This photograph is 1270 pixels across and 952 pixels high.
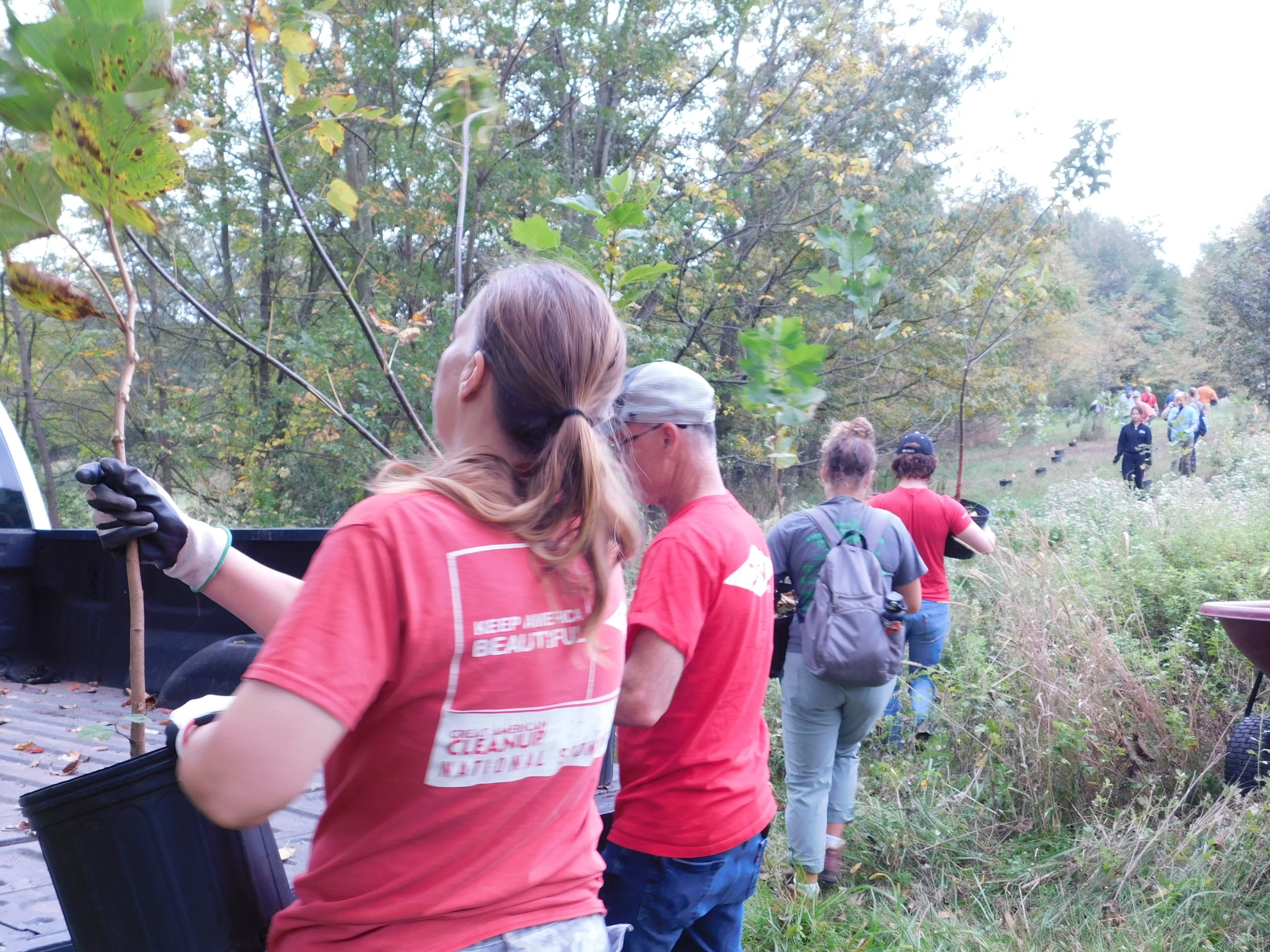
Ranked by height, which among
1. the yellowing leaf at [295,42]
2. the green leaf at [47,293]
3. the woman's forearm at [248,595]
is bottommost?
the woman's forearm at [248,595]

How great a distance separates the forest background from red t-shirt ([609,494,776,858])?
6500 mm

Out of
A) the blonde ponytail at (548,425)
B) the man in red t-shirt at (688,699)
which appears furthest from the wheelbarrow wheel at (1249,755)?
the blonde ponytail at (548,425)

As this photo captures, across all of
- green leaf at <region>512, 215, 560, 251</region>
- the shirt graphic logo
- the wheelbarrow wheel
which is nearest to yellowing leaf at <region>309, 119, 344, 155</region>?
green leaf at <region>512, 215, 560, 251</region>

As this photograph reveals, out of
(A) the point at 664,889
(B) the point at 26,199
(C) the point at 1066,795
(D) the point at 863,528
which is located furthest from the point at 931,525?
(B) the point at 26,199

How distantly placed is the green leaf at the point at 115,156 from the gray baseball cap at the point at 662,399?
1028 mm

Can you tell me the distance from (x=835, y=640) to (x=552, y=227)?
20.3ft

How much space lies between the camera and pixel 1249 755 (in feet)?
13.4

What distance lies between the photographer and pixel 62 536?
13.4 ft

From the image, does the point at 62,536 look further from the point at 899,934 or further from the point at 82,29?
the point at 899,934

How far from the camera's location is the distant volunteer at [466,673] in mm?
1072

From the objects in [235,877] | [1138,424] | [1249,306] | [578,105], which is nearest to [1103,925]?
[235,877]

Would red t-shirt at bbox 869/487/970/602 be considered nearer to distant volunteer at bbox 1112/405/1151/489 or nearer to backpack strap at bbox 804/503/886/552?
backpack strap at bbox 804/503/886/552

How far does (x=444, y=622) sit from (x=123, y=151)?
1058 millimetres

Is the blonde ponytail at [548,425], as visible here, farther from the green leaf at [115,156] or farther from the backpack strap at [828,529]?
the backpack strap at [828,529]
